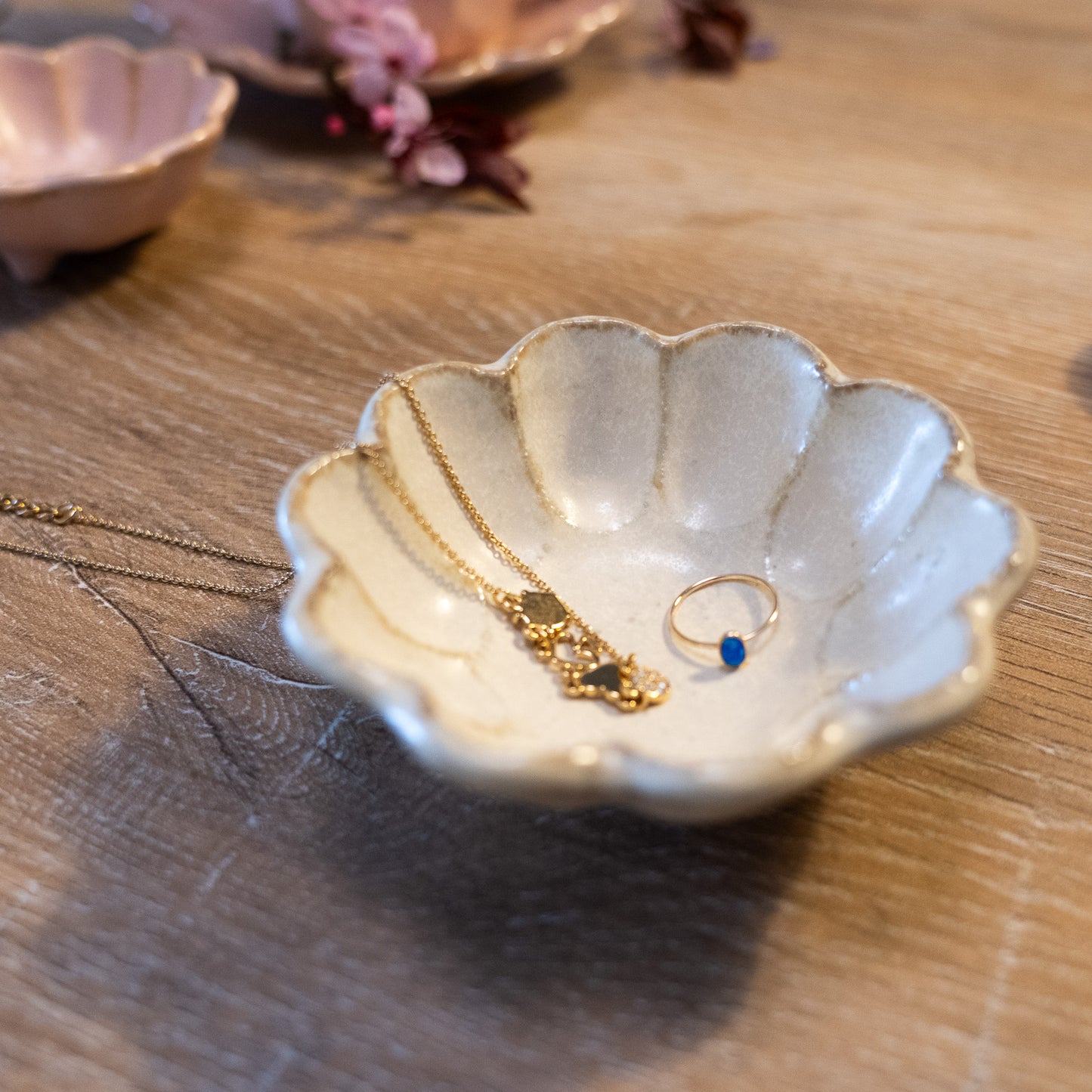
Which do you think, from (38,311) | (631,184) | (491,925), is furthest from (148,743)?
(631,184)

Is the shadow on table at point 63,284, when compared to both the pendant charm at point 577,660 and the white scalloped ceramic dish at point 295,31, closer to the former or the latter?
the white scalloped ceramic dish at point 295,31

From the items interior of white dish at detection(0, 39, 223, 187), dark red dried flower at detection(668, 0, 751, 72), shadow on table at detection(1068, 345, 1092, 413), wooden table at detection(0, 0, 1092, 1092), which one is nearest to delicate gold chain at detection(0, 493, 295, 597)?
wooden table at detection(0, 0, 1092, 1092)

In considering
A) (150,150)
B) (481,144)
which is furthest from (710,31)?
(150,150)

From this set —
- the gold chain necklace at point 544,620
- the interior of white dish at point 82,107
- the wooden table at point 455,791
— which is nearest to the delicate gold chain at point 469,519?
the gold chain necklace at point 544,620

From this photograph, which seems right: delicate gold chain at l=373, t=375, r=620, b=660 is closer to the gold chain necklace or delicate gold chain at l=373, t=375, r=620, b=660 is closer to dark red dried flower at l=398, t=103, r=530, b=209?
the gold chain necklace

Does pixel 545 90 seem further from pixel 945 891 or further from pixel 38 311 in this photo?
pixel 945 891

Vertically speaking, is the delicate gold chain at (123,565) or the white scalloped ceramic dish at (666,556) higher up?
the white scalloped ceramic dish at (666,556)

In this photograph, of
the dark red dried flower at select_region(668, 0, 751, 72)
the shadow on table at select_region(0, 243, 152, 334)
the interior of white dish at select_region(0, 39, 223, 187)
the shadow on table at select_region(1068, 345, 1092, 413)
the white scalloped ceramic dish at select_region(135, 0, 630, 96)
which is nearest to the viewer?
the shadow on table at select_region(1068, 345, 1092, 413)
